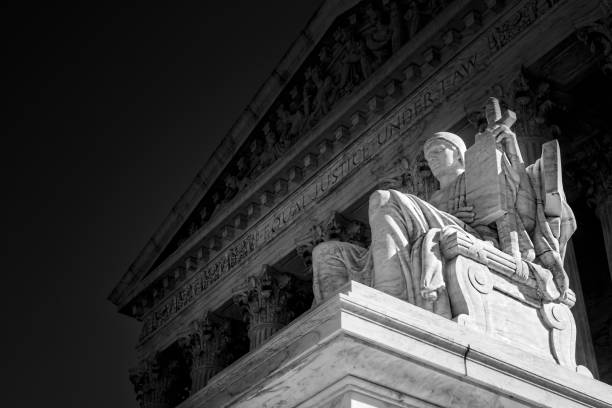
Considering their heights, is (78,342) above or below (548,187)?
above

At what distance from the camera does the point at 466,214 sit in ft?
27.8

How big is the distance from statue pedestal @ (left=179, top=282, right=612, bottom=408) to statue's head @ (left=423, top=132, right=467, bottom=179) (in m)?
2.74

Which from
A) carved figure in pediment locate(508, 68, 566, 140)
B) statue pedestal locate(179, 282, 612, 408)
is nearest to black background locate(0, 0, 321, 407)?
carved figure in pediment locate(508, 68, 566, 140)

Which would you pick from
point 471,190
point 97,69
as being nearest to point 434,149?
point 471,190

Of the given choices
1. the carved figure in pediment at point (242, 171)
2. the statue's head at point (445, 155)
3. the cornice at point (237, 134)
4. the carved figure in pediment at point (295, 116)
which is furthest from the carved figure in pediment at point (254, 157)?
the statue's head at point (445, 155)

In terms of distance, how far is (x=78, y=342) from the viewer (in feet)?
94.6

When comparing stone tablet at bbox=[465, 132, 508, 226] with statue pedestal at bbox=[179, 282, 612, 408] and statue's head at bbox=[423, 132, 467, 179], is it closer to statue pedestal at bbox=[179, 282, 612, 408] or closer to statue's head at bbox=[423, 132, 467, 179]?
statue's head at bbox=[423, 132, 467, 179]

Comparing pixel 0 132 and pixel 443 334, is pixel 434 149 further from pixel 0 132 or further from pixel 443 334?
pixel 0 132

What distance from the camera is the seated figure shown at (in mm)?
7645

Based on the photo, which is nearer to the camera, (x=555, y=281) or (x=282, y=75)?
(x=555, y=281)

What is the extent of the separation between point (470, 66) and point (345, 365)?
37.5 feet

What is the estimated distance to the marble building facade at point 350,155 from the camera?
15445 millimetres

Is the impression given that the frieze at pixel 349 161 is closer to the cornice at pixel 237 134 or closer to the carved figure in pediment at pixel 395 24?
the cornice at pixel 237 134

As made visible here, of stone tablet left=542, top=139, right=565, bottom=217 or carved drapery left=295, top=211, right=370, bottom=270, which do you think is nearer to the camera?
stone tablet left=542, top=139, right=565, bottom=217
